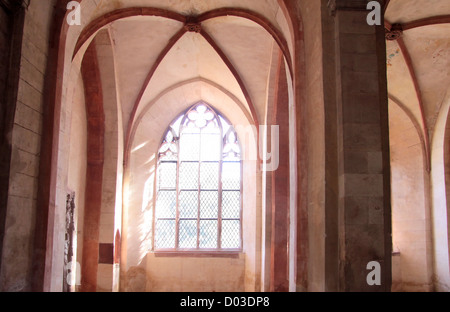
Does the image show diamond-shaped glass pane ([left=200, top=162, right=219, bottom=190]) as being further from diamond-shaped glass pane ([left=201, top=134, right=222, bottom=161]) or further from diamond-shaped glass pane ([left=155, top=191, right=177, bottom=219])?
diamond-shaped glass pane ([left=155, top=191, right=177, bottom=219])

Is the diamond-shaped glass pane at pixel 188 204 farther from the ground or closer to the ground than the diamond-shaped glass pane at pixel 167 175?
closer to the ground

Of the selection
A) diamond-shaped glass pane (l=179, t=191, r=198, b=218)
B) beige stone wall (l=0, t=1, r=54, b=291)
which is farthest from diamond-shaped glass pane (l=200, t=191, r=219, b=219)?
beige stone wall (l=0, t=1, r=54, b=291)

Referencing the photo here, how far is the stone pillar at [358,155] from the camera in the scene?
187 inches

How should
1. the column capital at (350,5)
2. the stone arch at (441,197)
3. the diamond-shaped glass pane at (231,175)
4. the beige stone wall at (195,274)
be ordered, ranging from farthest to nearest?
the diamond-shaped glass pane at (231,175) < the beige stone wall at (195,274) < the stone arch at (441,197) < the column capital at (350,5)

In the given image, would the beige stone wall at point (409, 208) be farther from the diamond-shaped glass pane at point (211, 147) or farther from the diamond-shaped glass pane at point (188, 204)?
the diamond-shaped glass pane at point (188, 204)

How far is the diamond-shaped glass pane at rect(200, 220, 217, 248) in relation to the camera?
43.5ft

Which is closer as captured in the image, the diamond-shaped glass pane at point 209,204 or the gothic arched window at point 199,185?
the gothic arched window at point 199,185

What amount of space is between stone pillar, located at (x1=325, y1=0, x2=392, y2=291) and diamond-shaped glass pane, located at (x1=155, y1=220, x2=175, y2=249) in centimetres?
871

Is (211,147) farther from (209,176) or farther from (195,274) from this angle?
(195,274)

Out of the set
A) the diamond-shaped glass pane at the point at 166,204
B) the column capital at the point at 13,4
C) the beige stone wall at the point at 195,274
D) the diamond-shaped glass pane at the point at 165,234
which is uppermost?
the column capital at the point at 13,4

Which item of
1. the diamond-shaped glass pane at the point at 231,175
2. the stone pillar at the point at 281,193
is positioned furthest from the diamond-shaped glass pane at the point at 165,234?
the stone pillar at the point at 281,193
